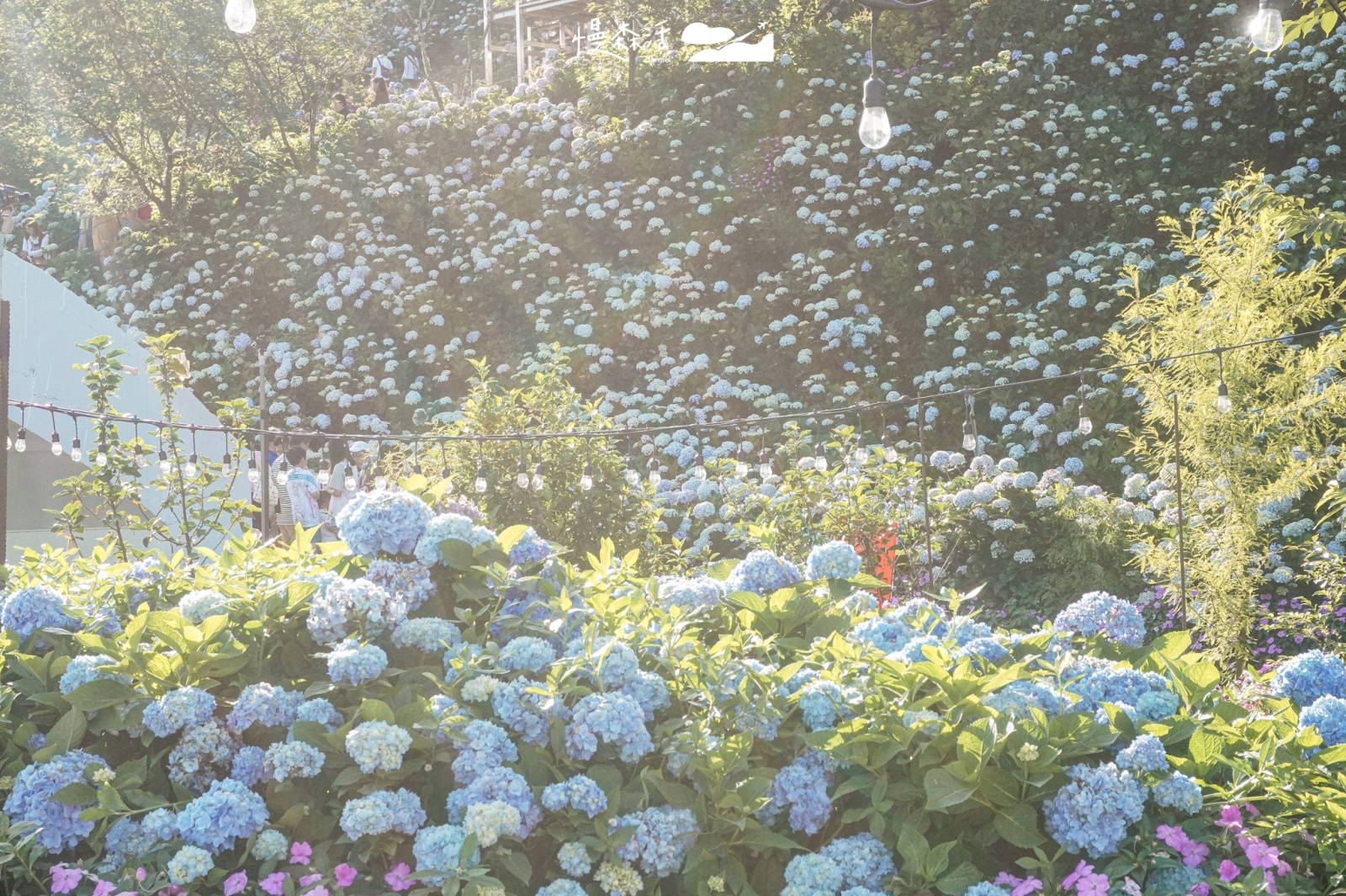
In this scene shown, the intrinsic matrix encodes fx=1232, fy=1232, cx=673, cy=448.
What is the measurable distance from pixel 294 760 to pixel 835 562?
1.00m

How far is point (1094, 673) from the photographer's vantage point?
1953 millimetres

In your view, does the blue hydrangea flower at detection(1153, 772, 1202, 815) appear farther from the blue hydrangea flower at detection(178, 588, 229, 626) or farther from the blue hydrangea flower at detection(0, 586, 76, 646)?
A: the blue hydrangea flower at detection(0, 586, 76, 646)

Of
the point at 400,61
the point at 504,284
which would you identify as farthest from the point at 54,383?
the point at 400,61

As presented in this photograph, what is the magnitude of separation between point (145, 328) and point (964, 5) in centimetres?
836

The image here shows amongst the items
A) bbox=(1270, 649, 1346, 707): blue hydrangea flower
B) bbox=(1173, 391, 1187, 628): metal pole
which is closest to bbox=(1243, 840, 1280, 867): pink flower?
bbox=(1270, 649, 1346, 707): blue hydrangea flower

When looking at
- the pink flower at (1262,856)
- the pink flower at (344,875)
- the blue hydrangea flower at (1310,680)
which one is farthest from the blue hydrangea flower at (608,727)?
the blue hydrangea flower at (1310,680)

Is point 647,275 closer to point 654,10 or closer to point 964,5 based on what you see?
point 654,10

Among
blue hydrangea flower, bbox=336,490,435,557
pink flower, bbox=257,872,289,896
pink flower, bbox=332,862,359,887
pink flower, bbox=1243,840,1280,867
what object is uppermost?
blue hydrangea flower, bbox=336,490,435,557

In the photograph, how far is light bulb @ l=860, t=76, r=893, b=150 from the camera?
12.4ft

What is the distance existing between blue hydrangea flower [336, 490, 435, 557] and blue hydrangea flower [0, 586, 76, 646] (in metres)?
0.50

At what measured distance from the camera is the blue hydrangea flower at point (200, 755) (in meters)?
1.83

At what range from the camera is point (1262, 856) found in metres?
1.63

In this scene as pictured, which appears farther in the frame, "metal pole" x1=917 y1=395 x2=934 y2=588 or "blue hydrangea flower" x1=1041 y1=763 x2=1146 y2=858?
"metal pole" x1=917 y1=395 x2=934 y2=588

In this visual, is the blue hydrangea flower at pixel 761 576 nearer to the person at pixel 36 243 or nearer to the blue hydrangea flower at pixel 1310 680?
the blue hydrangea flower at pixel 1310 680
